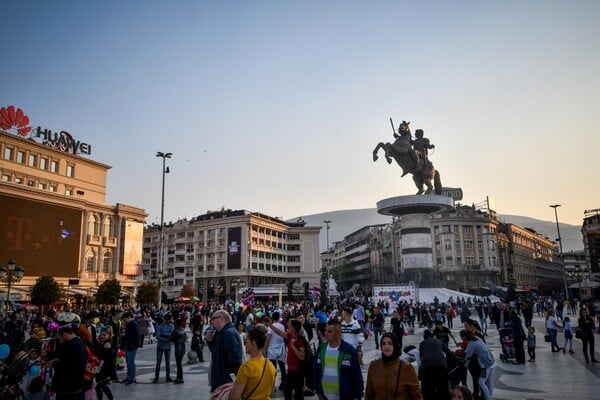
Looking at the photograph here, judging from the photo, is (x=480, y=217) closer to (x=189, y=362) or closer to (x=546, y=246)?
(x=546, y=246)

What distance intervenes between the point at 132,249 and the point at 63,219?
13475mm

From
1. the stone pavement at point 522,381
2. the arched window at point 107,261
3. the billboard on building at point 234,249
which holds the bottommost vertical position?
the stone pavement at point 522,381

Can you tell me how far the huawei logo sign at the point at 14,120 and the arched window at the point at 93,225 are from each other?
515 inches

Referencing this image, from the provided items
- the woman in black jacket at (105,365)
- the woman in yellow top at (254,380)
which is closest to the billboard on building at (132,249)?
the woman in black jacket at (105,365)

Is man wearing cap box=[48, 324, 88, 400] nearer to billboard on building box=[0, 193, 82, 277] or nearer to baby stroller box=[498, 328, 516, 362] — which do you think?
baby stroller box=[498, 328, 516, 362]

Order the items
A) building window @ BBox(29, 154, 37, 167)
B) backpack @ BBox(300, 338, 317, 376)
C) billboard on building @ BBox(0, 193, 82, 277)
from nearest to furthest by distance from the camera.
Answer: backpack @ BBox(300, 338, 317, 376) → billboard on building @ BBox(0, 193, 82, 277) → building window @ BBox(29, 154, 37, 167)

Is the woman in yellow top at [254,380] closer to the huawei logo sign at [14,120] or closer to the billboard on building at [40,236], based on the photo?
the billboard on building at [40,236]

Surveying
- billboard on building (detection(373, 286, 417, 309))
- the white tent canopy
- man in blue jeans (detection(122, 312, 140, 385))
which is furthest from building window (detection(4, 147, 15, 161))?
man in blue jeans (detection(122, 312, 140, 385))

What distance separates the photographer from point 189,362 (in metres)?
15.9

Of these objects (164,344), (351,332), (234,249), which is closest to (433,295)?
(164,344)

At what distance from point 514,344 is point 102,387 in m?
11.8

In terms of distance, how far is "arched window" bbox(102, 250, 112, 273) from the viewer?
62.3 meters

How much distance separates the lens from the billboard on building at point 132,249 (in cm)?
6488

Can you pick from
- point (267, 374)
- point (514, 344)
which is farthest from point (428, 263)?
point (267, 374)
